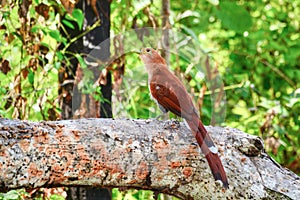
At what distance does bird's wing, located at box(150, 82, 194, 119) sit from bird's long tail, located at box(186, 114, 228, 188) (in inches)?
3.7

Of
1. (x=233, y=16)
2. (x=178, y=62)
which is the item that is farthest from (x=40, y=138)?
(x=233, y=16)

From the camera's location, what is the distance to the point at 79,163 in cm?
209

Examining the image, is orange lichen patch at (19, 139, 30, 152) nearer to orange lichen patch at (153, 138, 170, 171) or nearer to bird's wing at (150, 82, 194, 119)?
orange lichen patch at (153, 138, 170, 171)

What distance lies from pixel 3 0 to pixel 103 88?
27.5 inches

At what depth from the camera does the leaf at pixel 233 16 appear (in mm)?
4211

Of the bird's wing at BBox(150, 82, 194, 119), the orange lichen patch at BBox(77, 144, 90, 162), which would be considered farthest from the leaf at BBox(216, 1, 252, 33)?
the orange lichen patch at BBox(77, 144, 90, 162)

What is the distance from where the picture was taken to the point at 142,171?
2.15 meters

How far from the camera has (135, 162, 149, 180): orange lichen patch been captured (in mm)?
2148

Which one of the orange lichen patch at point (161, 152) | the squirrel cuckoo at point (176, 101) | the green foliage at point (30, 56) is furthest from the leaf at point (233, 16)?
the orange lichen patch at point (161, 152)

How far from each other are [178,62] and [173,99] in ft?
5.03

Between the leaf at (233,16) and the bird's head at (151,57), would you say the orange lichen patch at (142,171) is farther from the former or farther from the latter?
the leaf at (233,16)

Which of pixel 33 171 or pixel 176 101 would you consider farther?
pixel 176 101

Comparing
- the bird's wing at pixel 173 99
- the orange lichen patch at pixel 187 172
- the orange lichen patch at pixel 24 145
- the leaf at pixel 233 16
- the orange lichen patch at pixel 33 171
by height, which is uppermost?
the leaf at pixel 233 16

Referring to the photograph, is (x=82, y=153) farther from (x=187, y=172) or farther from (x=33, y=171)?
(x=187, y=172)
